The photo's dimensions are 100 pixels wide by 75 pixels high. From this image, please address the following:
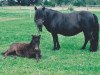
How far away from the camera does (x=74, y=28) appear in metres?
14.7

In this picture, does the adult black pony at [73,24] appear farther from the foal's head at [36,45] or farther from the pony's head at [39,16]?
the foal's head at [36,45]

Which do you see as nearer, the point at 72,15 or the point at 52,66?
the point at 52,66

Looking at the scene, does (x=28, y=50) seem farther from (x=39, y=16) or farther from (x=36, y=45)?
(x=39, y=16)

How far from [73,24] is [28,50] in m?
3.02

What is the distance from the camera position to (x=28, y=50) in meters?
12.4

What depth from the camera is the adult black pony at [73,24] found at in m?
14.3

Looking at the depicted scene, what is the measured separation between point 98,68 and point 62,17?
4.61 m

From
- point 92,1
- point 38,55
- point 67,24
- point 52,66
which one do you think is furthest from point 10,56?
point 92,1

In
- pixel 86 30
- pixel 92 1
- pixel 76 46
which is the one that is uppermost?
pixel 86 30

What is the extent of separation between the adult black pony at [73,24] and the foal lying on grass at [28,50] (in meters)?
1.75

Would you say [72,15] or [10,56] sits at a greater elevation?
[72,15]

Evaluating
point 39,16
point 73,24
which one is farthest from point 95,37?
point 39,16

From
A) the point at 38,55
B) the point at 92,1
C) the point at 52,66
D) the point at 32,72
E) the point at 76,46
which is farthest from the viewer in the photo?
the point at 92,1

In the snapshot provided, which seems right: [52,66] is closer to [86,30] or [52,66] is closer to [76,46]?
[86,30]
